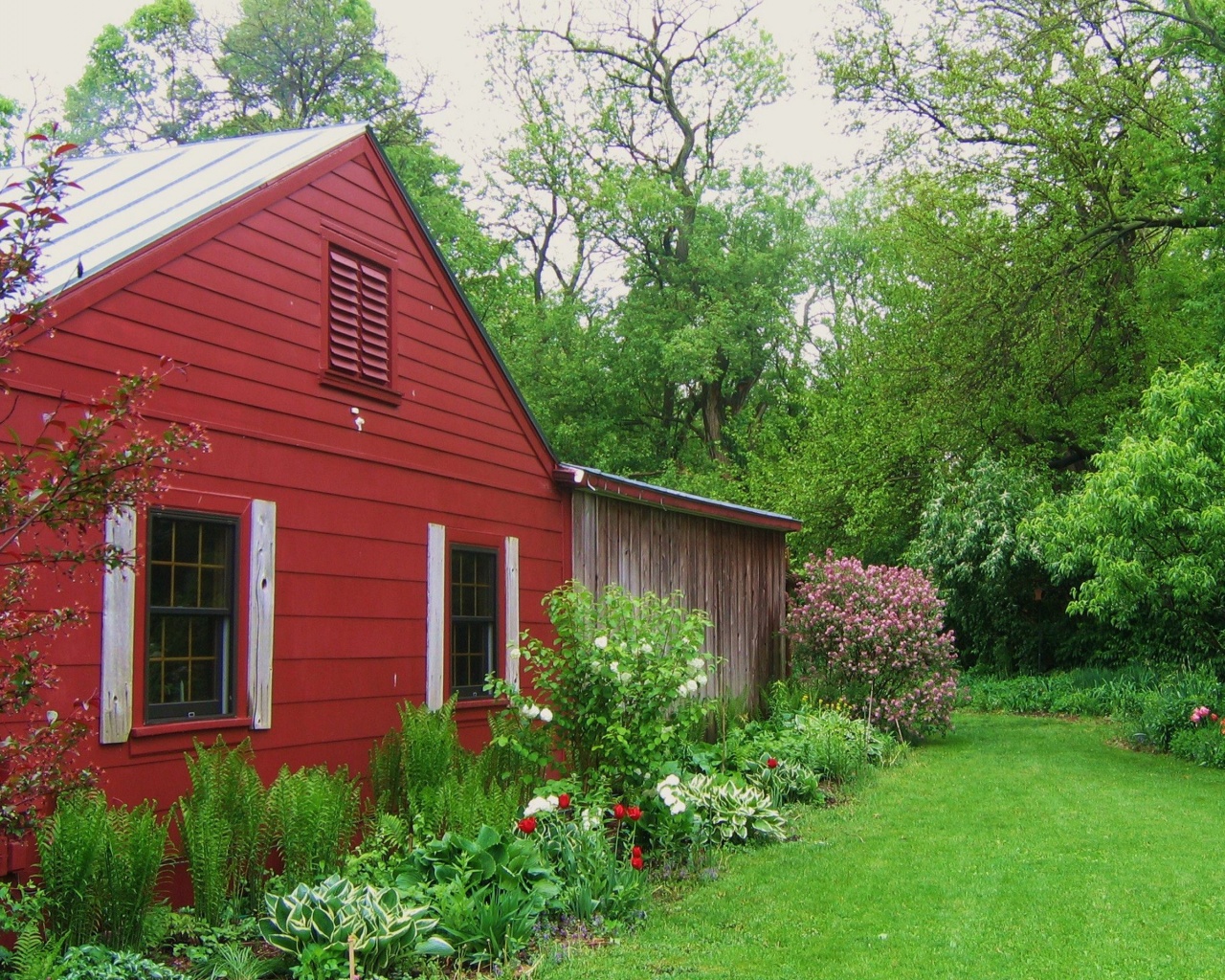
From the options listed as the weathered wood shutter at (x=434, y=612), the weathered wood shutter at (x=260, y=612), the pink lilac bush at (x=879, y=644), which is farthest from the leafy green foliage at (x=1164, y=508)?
the weathered wood shutter at (x=260, y=612)

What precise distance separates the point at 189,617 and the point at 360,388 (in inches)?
88.9

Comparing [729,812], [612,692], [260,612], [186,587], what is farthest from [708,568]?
[186,587]

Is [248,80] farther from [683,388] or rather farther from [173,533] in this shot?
[173,533]

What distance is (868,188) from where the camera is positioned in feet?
125

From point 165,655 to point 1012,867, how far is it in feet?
19.1

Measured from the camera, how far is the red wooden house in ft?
21.1

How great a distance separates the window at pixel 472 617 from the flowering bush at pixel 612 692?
38.0 inches

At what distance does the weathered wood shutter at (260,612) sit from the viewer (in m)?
7.17

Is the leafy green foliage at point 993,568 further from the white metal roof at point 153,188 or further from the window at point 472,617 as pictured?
the white metal roof at point 153,188

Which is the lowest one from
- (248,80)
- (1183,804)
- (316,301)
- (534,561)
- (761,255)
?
(1183,804)

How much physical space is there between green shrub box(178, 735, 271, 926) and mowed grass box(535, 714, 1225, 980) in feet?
5.70

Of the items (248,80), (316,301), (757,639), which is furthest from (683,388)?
(316,301)

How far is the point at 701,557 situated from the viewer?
1326cm

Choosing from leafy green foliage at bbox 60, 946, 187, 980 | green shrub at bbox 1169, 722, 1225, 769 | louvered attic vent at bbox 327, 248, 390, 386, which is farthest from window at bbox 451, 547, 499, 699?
green shrub at bbox 1169, 722, 1225, 769
